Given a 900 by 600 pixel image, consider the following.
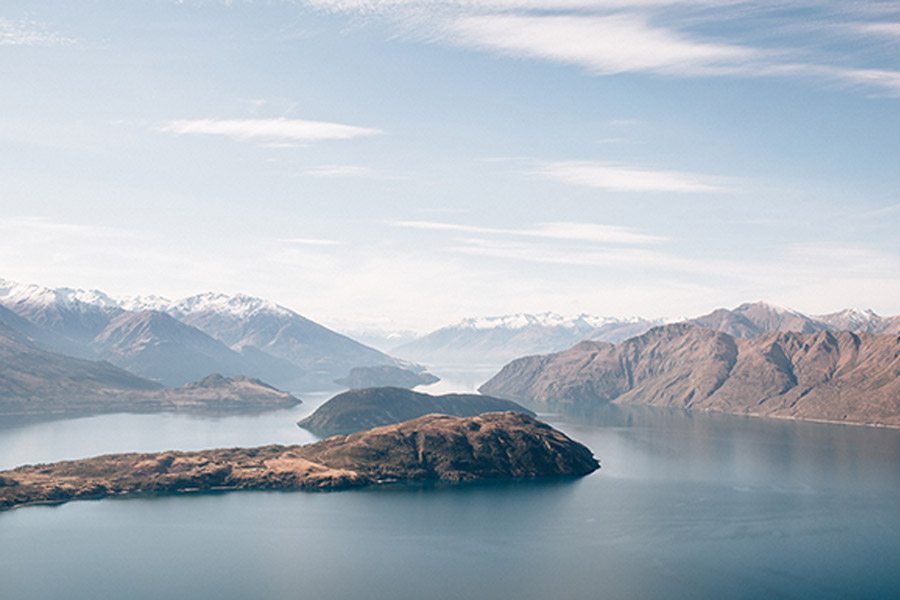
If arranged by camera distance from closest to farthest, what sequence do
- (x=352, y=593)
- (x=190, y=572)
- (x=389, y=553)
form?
1. (x=352, y=593)
2. (x=190, y=572)
3. (x=389, y=553)

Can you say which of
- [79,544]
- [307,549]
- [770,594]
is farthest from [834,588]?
[79,544]

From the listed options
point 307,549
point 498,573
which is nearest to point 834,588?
point 498,573

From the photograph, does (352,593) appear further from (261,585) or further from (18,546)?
(18,546)

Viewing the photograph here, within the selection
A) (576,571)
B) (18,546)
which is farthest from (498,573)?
(18,546)

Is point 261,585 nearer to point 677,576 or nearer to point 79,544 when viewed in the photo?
point 79,544

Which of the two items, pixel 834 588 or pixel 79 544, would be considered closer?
pixel 834 588

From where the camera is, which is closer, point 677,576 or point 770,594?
point 770,594

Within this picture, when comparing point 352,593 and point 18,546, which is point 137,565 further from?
point 352,593

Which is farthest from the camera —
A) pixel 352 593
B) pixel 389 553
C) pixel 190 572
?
pixel 389 553
